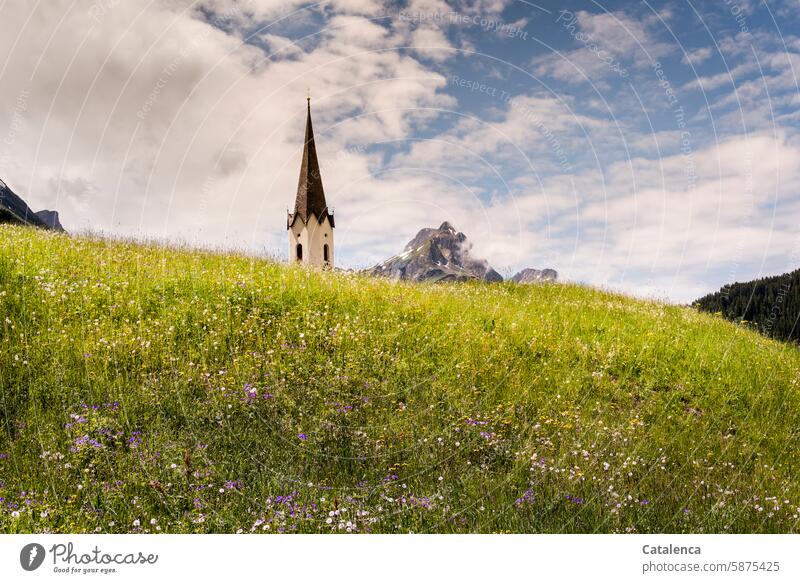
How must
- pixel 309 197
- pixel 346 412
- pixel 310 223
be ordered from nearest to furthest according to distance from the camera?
pixel 346 412 → pixel 309 197 → pixel 310 223

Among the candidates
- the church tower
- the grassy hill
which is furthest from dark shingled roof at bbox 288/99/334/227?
the grassy hill

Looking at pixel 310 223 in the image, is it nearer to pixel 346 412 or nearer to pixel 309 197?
pixel 309 197

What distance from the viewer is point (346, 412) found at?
23.6ft

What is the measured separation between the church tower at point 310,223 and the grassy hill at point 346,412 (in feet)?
68.7

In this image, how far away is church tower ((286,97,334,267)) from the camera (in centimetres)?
3309

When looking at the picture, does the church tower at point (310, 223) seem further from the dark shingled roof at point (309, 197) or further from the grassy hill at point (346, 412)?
the grassy hill at point (346, 412)

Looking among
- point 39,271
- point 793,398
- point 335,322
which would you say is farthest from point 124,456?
point 793,398

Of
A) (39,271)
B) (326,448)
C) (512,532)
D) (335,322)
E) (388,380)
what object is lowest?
(512,532)

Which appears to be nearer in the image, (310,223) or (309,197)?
(309,197)

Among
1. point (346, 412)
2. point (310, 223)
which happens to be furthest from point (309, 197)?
point (346, 412)

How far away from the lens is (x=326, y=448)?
6332 millimetres

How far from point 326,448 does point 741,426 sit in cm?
701

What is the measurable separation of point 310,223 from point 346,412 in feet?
94.5
